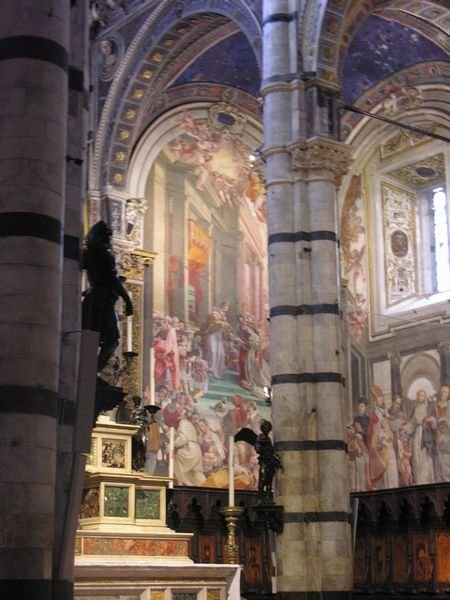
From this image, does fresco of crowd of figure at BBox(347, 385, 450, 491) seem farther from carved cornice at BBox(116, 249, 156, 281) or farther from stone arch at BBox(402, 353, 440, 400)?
carved cornice at BBox(116, 249, 156, 281)

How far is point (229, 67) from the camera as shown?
75.1 feet

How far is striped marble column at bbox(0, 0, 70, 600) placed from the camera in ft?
23.7

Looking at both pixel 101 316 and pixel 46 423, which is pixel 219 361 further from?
pixel 46 423

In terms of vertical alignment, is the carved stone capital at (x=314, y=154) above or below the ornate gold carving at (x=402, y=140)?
below

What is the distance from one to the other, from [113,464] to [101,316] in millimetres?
3490

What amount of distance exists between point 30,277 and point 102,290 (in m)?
1.75

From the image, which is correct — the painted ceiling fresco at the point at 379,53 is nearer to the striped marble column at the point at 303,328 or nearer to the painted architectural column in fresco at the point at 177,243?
the painted architectural column in fresco at the point at 177,243

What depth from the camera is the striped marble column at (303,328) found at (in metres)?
13.9

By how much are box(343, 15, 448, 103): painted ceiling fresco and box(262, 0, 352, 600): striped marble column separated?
591cm

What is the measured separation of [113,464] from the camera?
12414mm

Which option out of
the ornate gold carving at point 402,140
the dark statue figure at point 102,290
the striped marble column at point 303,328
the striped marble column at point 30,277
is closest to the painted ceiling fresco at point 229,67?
the ornate gold carving at point 402,140

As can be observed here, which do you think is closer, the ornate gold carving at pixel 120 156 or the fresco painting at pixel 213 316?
the fresco painting at pixel 213 316

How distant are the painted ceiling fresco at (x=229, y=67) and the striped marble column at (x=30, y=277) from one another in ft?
46.3

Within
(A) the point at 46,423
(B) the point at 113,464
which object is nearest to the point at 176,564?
(B) the point at 113,464
